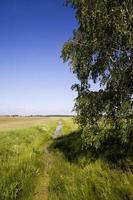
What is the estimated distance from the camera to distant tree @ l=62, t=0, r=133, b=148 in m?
15.4

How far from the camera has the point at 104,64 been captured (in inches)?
647

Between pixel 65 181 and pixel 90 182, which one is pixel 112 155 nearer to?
pixel 65 181

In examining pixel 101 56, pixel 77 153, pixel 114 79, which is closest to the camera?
pixel 114 79

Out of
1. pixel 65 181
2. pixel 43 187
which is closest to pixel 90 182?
pixel 65 181

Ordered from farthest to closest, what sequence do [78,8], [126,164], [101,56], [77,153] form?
[77,153] → [78,8] → [101,56] → [126,164]

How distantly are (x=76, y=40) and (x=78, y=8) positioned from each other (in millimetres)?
2132

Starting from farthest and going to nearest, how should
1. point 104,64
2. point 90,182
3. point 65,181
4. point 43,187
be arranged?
point 104,64, point 43,187, point 65,181, point 90,182

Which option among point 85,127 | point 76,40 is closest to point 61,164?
point 85,127

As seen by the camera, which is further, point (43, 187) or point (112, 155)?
point (112, 155)

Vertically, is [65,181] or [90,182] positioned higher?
[90,182]

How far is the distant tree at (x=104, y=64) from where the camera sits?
15375 millimetres

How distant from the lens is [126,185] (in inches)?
431

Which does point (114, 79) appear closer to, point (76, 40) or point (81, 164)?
point (76, 40)

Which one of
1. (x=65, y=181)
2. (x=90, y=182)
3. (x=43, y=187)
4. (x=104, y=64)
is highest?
(x=104, y=64)
